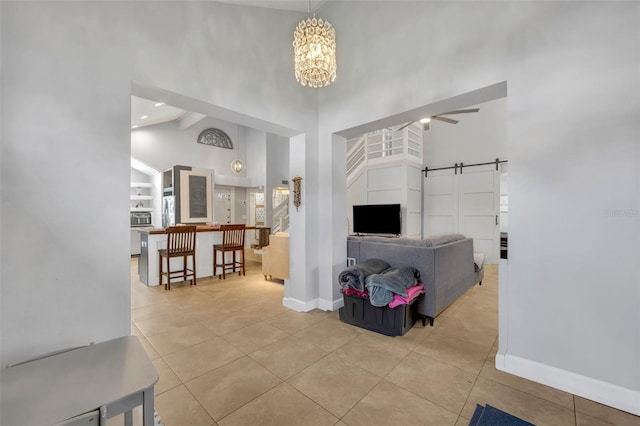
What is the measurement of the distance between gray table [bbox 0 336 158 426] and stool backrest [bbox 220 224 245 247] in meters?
3.94

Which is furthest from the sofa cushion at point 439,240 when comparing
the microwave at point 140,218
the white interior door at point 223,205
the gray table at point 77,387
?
the microwave at point 140,218

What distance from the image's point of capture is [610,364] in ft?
5.64

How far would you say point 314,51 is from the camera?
76.0 inches

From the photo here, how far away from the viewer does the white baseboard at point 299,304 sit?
340cm

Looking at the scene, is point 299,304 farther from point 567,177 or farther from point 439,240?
point 567,177

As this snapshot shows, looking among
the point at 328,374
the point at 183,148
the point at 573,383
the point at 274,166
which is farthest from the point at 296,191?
the point at 183,148

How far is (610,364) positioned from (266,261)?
437 centimetres

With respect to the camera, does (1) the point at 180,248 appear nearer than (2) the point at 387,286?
No

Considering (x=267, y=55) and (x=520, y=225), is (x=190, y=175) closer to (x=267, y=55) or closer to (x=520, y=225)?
(x=267, y=55)

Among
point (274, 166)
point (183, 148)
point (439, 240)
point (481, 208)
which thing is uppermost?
point (183, 148)

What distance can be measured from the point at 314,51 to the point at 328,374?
2.56 meters

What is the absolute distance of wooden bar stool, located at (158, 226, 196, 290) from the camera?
446 centimetres

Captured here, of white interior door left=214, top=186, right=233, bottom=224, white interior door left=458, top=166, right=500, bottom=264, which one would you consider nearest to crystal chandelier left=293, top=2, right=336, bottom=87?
white interior door left=458, top=166, right=500, bottom=264

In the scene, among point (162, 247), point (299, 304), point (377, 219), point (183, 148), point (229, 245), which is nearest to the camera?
point (299, 304)
